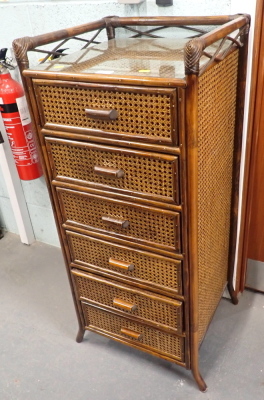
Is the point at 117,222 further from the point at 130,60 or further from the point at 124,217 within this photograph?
the point at 130,60

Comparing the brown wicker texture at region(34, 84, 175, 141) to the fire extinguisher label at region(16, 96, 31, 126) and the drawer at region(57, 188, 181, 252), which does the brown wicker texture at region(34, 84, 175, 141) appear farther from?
the fire extinguisher label at region(16, 96, 31, 126)

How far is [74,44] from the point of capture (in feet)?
5.36

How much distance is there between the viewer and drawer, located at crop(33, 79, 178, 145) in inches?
38.2

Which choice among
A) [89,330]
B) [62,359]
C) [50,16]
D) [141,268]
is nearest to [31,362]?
[62,359]

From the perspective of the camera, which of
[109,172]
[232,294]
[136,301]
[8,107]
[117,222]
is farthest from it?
[232,294]

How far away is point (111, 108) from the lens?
1.03 meters

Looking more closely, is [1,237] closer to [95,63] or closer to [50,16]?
[50,16]

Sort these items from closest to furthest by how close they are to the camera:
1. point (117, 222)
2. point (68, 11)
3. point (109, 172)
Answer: point (109, 172)
point (117, 222)
point (68, 11)

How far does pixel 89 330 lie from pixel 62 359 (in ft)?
0.57

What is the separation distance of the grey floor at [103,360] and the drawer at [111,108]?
1024 mm

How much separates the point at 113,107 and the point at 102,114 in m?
0.04

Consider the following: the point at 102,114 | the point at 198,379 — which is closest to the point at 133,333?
the point at 198,379

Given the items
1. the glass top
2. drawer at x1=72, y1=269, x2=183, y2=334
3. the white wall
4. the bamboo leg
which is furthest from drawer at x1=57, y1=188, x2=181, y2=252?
the white wall

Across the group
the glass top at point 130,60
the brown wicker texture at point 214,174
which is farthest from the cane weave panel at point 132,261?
the glass top at point 130,60
